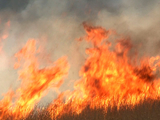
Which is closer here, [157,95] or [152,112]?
[152,112]

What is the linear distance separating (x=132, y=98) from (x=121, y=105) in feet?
5.07

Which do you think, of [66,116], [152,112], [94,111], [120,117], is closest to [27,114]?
[66,116]

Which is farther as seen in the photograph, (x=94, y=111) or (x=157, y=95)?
(x=157, y=95)

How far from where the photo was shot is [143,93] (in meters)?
31.7

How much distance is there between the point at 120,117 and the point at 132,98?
9.61 feet

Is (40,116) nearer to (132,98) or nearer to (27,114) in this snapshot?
(27,114)

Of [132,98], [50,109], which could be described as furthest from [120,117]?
[50,109]

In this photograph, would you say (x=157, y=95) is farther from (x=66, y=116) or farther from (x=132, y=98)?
(x=66, y=116)

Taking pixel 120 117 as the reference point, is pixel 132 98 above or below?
above

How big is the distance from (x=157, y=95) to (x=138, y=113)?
314 cm

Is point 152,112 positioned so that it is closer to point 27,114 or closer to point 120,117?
point 120,117

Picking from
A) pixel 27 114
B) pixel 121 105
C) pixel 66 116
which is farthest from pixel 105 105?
pixel 27 114

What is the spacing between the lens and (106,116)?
28344mm

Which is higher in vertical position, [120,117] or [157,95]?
[157,95]
